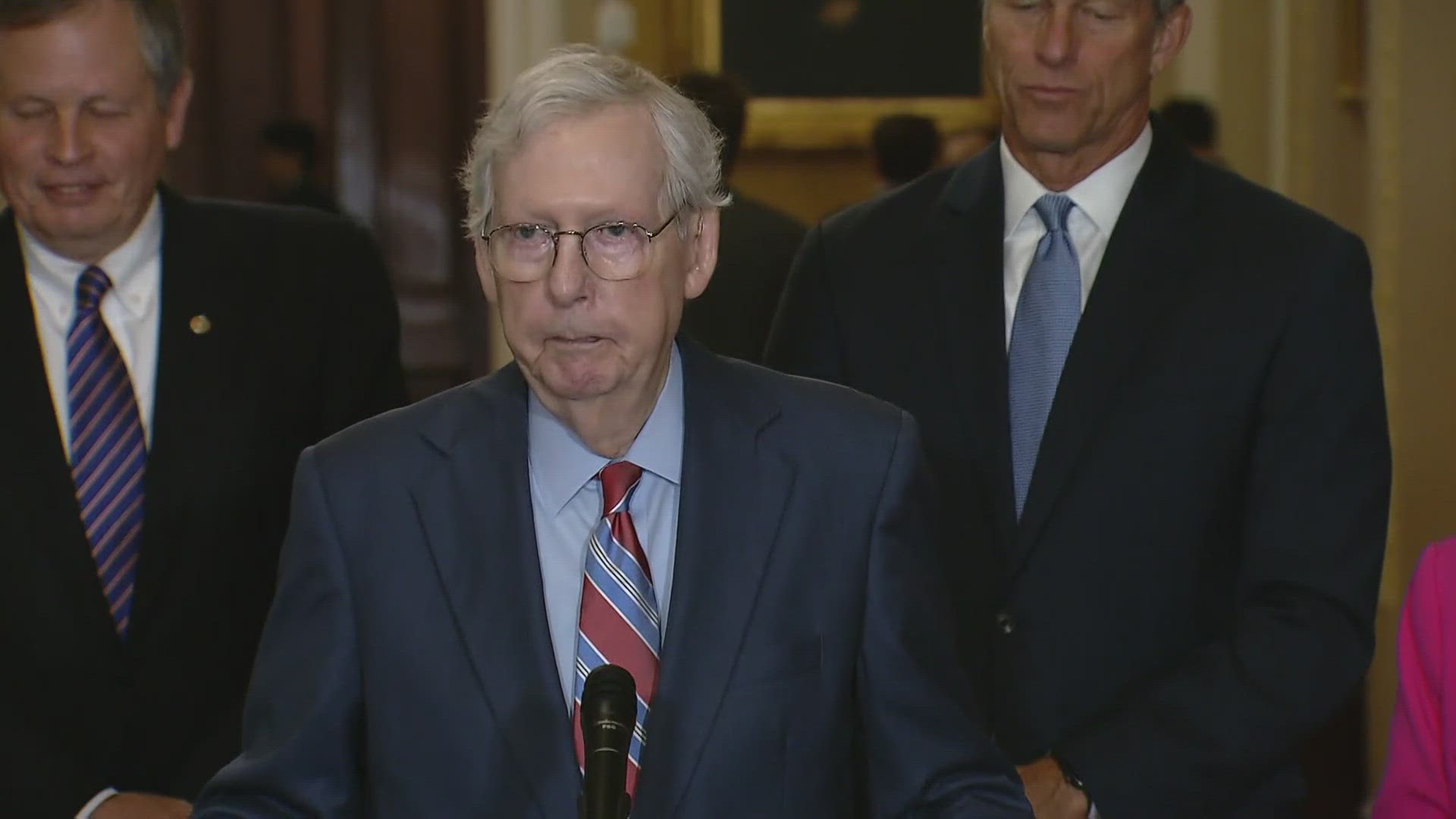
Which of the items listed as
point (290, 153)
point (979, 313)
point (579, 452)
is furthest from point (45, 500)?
point (290, 153)

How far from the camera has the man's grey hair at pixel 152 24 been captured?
270cm

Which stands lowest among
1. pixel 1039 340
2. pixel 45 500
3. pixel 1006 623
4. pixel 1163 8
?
pixel 1006 623

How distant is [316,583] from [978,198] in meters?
1.14

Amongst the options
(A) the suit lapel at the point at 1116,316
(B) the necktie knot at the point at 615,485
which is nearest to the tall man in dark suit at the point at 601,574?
(B) the necktie knot at the point at 615,485

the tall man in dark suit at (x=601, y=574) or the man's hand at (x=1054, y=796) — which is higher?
the tall man in dark suit at (x=601, y=574)

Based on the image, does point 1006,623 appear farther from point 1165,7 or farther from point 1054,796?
point 1165,7

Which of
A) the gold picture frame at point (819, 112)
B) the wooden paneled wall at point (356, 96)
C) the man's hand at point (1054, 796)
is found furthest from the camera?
the gold picture frame at point (819, 112)

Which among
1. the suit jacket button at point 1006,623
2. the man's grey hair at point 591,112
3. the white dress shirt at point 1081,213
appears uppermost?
the man's grey hair at point 591,112

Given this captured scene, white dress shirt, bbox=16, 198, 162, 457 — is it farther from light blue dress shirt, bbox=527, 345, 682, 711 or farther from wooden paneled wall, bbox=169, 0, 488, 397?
wooden paneled wall, bbox=169, 0, 488, 397

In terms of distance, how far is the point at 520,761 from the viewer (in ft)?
6.40

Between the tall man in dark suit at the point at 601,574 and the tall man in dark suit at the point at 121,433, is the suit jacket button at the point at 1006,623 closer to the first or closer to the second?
the tall man in dark suit at the point at 601,574

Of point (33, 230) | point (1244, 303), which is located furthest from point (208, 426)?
point (1244, 303)

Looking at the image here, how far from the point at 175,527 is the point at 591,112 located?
1.08m

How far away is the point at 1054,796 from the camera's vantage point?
7.97 feet
